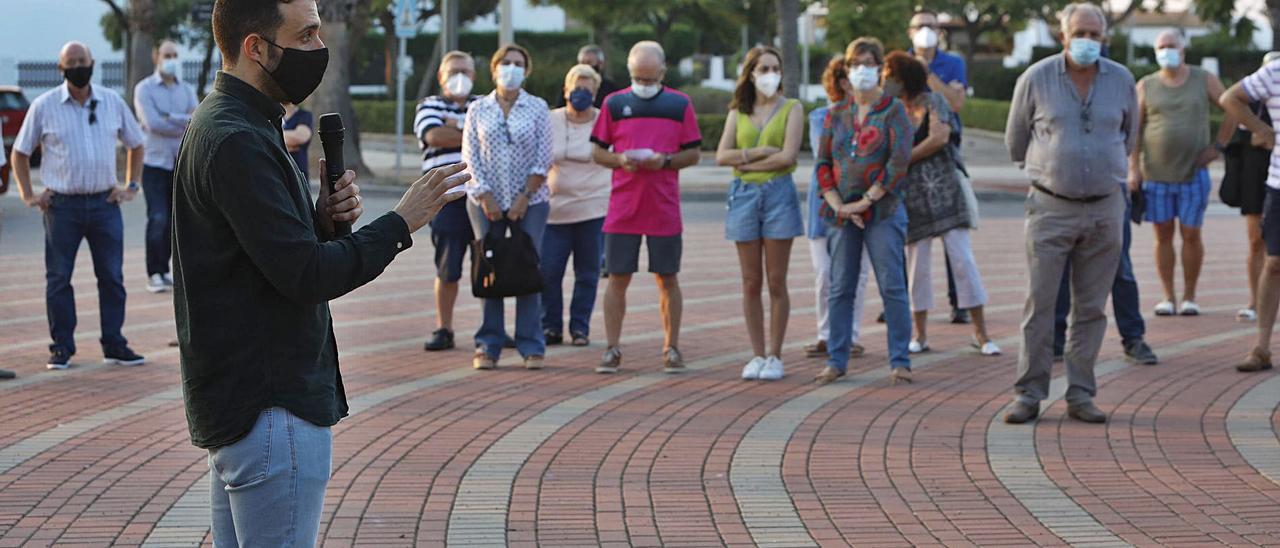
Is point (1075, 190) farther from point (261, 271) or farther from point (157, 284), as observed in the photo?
point (157, 284)

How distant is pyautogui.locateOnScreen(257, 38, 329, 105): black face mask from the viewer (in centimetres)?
347

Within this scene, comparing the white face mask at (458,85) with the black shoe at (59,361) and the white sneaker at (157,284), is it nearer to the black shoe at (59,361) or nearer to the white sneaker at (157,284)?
the black shoe at (59,361)

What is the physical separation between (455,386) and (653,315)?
3.16 m

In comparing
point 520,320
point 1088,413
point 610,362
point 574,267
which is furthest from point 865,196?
point 574,267

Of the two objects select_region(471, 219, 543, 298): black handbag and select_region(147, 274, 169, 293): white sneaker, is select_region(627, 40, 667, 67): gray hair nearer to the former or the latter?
select_region(471, 219, 543, 298): black handbag

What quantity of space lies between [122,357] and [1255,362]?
608 cm

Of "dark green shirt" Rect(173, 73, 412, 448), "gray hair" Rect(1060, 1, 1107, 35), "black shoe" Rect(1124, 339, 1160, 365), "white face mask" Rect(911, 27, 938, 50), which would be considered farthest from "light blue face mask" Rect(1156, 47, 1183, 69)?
"dark green shirt" Rect(173, 73, 412, 448)

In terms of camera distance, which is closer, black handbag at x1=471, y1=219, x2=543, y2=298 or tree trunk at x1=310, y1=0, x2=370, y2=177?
black handbag at x1=471, y1=219, x2=543, y2=298

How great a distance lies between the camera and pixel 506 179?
9727mm

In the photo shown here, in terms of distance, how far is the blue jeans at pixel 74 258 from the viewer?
31.8ft

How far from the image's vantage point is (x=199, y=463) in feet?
23.0

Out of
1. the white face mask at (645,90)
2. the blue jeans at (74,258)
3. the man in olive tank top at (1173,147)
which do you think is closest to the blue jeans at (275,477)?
the white face mask at (645,90)

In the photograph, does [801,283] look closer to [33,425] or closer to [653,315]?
[653,315]

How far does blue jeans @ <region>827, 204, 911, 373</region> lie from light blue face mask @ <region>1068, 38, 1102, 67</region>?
1.62 m
